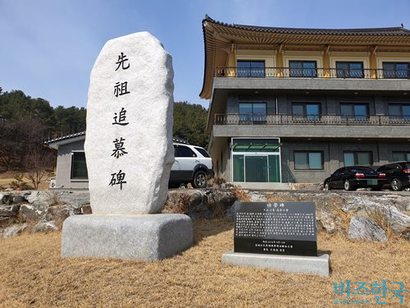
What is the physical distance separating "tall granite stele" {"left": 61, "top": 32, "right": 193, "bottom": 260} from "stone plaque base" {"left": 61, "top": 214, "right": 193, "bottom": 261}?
2cm

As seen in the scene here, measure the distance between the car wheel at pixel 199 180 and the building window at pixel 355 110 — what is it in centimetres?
1437

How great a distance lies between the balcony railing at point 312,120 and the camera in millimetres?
21906

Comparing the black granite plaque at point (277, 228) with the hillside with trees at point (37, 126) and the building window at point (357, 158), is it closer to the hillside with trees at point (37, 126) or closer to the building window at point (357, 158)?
the building window at point (357, 158)

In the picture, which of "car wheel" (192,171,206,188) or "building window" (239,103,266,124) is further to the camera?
"building window" (239,103,266,124)

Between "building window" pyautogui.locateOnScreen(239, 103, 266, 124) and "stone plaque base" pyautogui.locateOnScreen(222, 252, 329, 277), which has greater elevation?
"building window" pyautogui.locateOnScreen(239, 103, 266, 124)

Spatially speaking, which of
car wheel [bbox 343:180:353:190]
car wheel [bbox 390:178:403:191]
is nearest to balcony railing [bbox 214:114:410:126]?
car wheel [bbox 343:180:353:190]

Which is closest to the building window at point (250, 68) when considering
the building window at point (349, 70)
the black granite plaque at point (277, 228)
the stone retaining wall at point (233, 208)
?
the building window at point (349, 70)

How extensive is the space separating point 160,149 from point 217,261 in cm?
230

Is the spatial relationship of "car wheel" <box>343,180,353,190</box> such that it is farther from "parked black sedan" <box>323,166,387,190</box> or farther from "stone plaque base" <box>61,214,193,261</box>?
"stone plaque base" <box>61,214,193,261</box>

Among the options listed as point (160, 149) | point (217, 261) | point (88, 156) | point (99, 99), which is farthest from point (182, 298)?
point (99, 99)

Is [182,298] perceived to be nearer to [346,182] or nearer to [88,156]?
[88,156]

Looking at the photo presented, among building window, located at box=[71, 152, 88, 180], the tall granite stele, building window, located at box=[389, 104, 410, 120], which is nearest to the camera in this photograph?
the tall granite stele

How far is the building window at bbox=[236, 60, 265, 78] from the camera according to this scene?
2301cm

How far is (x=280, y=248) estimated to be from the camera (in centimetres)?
521
